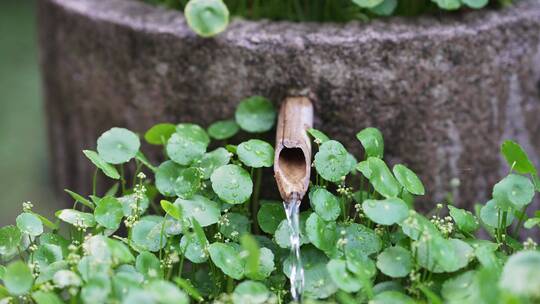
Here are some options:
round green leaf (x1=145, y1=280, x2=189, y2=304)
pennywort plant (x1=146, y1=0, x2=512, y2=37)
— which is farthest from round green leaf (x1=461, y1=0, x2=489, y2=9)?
round green leaf (x1=145, y1=280, x2=189, y2=304)

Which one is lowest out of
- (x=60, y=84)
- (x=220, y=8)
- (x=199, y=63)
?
(x=60, y=84)

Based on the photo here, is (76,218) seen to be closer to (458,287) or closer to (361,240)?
(361,240)

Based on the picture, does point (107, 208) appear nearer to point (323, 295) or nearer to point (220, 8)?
point (323, 295)

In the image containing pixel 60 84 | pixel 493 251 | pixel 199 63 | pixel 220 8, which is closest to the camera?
pixel 493 251

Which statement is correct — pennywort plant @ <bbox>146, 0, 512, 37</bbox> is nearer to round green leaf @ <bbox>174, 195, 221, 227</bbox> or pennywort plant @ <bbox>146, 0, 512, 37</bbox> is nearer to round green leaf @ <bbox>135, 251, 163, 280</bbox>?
round green leaf @ <bbox>174, 195, 221, 227</bbox>

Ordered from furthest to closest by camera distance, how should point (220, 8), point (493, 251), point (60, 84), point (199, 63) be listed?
point (60, 84) → point (199, 63) → point (220, 8) → point (493, 251)

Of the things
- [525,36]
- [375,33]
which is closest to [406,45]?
[375,33]

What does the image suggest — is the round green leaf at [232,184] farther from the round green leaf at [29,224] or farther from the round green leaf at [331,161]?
the round green leaf at [29,224]
